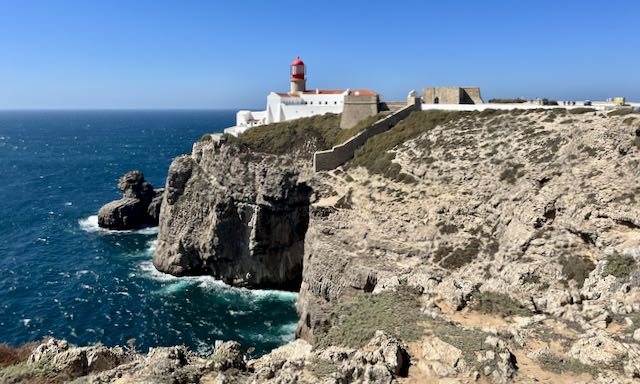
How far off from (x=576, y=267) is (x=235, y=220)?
33.6m

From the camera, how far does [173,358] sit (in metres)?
13.1

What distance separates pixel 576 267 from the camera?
24.5 m

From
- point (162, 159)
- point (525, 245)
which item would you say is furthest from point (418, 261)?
point (162, 159)

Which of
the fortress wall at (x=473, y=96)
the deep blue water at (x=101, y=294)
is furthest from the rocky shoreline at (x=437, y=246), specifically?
the fortress wall at (x=473, y=96)

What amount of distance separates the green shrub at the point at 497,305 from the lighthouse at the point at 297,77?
54.5m

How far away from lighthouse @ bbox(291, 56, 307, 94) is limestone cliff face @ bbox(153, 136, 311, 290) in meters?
18.3

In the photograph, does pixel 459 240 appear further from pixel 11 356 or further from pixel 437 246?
pixel 11 356

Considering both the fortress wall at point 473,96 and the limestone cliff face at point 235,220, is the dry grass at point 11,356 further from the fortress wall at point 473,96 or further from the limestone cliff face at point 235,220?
the fortress wall at point 473,96

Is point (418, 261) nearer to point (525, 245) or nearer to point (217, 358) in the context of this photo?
point (525, 245)

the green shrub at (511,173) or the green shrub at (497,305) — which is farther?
the green shrub at (511,173)

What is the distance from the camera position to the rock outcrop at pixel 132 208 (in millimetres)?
64625

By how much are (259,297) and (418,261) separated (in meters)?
19.5

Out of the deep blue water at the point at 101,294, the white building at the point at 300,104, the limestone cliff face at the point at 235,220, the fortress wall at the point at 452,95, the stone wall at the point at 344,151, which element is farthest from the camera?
the white building at the point at 300,104

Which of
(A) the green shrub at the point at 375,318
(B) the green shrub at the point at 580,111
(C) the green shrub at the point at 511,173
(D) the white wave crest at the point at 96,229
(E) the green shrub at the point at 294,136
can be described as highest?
(B) the green shrub at the point at 580,111
